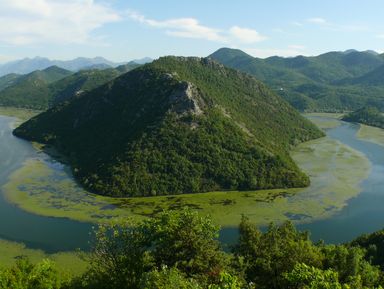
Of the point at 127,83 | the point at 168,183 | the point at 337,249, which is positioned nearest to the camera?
the point at 337,249

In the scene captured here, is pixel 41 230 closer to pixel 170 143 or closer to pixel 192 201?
pixel 192 201

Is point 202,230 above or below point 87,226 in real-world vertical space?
above

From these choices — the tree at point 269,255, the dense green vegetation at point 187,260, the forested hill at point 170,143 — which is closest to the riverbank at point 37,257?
the dense green vegetation at point 187,260

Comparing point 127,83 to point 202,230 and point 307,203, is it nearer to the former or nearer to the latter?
point 307,203

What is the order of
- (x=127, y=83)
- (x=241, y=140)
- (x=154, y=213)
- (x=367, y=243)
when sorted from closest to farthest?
1. (x=367, y=243)
2. (x=154, y=213)
3. (x=241, y=140)
4. (x=127, y=83)

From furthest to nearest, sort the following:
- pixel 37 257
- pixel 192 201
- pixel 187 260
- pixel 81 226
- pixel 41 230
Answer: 1. pixel 192 201
2. pixel 81 226
3. pixel 41 230
4. pixel 37 257
5. pixel 187 260

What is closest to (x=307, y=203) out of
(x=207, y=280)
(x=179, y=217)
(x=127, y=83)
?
(x=179, y=217)

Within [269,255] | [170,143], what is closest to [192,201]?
[170,143]
